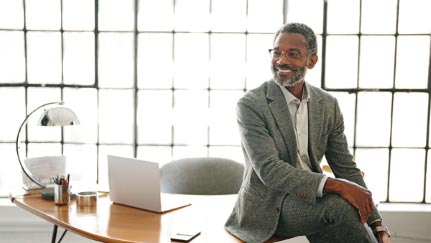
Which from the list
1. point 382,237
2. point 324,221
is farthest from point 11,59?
point 382,237

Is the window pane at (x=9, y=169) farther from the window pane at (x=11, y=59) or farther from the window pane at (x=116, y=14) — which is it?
the window pane at (x=116, y=14)

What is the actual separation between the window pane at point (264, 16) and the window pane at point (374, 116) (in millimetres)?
826

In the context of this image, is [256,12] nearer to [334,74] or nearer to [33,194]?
[334,74]

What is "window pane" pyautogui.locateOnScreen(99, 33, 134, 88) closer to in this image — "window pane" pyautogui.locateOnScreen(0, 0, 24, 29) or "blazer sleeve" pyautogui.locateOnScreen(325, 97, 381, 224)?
"window pane" pyautogui.locateOnScreen(0, 0, 24, 29)

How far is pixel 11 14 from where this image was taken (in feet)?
12.6

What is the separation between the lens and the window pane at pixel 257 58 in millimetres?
3830

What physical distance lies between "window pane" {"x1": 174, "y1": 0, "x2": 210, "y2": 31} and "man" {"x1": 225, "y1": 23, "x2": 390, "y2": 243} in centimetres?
163

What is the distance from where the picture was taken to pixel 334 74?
151 inches

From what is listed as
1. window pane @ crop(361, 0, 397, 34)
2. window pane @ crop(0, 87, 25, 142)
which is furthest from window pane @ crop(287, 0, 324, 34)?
window pane @ crop(0, 87, 25, 142)

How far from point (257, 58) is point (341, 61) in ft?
2.03

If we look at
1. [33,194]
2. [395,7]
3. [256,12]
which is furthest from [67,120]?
[395,7]

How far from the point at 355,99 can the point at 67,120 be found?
218 cm

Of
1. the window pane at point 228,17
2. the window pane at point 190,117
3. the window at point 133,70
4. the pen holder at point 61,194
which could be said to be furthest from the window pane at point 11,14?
the pen holder at point 61,194

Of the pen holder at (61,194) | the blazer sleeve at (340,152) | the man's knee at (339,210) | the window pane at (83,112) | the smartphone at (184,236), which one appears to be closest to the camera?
the man's knee at (339,210)
